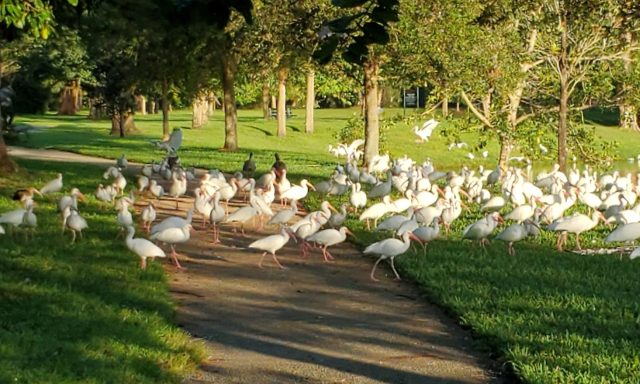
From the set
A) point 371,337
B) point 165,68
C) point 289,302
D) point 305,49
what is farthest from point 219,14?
point 165,68

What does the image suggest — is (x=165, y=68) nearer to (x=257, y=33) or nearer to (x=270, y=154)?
(x=270, y=154)

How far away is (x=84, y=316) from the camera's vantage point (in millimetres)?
9273

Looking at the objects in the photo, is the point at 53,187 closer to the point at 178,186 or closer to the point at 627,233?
the point at 178,186

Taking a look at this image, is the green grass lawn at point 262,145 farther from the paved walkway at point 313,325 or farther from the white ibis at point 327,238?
the paved walkway at point 313,325

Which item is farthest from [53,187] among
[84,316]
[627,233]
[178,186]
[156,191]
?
[84,316]

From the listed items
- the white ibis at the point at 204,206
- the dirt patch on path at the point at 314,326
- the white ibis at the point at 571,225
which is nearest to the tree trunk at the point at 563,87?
the white ibis at the point at 571,225

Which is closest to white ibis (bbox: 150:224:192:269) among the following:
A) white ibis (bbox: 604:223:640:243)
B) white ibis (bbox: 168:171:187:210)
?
white ibis (bbox: 604:223:640:243)

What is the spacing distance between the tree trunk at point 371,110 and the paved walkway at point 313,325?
14687mm

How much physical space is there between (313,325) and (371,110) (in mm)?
20104

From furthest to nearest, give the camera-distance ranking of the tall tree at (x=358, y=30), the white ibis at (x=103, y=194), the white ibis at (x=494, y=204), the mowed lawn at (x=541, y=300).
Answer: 1. the white ibis at (x=494, y=204)
2. the white ibis at (x=103, y=194)
3. the mowed lawn at (x=541, y=300)
4. the tall tree at (x=358, y=30)

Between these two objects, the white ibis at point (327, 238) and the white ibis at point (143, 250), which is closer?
the white ibis at point (143, 250)

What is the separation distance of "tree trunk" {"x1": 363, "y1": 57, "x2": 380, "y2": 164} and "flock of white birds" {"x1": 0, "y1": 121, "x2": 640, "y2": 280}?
378 cm

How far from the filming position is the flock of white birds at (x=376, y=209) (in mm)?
13977

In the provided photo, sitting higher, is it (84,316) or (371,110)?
(371,110)
